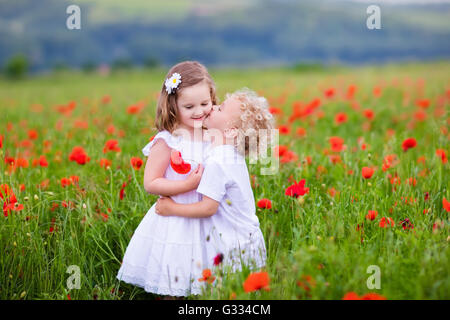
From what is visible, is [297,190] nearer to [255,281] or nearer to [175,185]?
[175,185]

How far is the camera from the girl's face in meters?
2.15

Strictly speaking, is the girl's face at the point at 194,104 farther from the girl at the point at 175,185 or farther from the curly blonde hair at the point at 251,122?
the curly blonde hair at the point at 251,122

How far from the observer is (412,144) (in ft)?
9.03

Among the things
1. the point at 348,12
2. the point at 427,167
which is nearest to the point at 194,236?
the point at 427,167

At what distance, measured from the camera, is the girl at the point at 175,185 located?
2.03 m

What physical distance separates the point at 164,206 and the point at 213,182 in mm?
299

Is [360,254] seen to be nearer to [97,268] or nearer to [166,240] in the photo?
[166,240]

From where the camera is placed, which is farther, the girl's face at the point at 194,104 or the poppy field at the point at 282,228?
the girl's face at the point at 194,104

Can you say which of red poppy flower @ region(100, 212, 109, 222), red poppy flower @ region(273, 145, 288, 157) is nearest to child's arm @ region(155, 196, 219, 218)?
red poppy flower @ region(100, 212, 109, 222)

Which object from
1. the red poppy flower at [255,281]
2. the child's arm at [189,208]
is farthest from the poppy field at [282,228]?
the child's arm at [189,208]

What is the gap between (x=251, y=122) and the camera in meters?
2.05

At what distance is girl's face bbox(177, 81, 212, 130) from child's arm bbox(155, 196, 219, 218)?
424 mm

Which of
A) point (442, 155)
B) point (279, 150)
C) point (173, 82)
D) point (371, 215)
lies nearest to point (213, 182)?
point (173, 82)

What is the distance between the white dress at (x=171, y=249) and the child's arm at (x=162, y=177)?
0.15 feet
